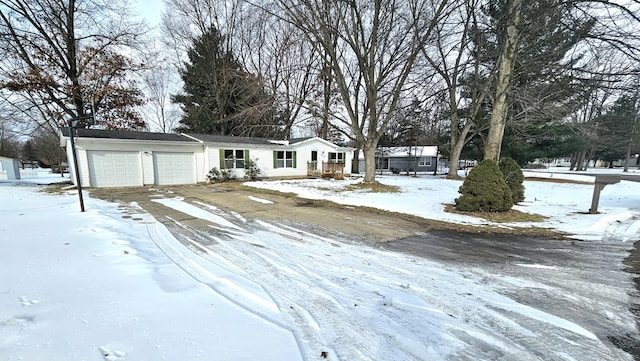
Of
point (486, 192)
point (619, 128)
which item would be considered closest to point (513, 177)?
point (486, 192)

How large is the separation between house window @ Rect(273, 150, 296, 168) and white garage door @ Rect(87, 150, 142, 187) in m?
7.62

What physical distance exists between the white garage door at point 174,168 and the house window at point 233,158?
180cm

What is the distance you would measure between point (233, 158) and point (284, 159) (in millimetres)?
3569

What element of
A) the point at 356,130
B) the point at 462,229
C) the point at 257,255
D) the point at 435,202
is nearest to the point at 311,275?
the point at 257,255

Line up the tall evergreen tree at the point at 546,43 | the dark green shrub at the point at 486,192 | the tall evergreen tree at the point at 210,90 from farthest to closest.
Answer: the tall evergreen tree at the point at 210,90 → the dark green shrub at the point at 486,192 → the tall evergreen tree at the point at 546,43

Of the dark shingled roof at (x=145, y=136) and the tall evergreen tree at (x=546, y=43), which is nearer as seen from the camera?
the tall evergreen tree at (x=546, y=43)

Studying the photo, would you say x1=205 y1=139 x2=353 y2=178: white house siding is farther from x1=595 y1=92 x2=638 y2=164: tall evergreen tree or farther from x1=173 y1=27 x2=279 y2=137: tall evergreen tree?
x1=595 y1=92 x2=638 y2=164: tall evergreen tree

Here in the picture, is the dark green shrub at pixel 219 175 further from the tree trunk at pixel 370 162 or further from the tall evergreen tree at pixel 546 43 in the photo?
the tall evergreen tree at pixel 546 43

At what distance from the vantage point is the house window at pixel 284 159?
17484mm

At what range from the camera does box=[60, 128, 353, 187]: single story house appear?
1184 centimetres

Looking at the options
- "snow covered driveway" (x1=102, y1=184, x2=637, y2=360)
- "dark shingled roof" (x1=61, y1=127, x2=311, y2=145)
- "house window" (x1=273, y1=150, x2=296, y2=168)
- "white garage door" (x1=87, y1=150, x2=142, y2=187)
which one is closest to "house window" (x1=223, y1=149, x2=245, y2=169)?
"dark shingled roof" (x1=61, y1=127, x2=311, y2=145)

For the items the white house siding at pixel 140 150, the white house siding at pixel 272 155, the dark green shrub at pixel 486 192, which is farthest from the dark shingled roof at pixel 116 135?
the dark green shrub at pixel 486 192

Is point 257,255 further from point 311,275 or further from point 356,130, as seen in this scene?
point 356,130

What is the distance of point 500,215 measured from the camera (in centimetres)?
671
